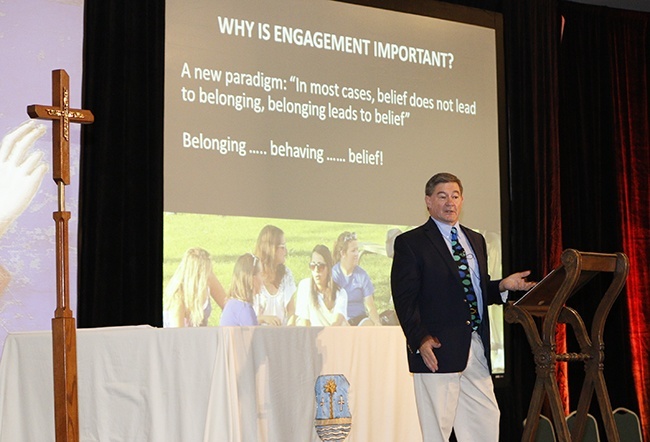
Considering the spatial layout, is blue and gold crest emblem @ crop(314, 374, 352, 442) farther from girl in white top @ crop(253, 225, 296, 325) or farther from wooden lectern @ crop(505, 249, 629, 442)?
girl in white top @ crop(253, 225, 296, 325)

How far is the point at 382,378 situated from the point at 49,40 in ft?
9.80

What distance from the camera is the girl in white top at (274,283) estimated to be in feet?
18.2

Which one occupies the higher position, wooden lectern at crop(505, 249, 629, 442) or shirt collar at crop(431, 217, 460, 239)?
shirt collar at crop(431, 217, 460, 239)

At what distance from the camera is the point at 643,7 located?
7859mm

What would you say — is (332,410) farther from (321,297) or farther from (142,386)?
(321,297)

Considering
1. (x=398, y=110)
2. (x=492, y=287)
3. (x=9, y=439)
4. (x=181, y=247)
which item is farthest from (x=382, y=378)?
(x=398, y=110)

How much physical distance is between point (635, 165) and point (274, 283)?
3.62 metres

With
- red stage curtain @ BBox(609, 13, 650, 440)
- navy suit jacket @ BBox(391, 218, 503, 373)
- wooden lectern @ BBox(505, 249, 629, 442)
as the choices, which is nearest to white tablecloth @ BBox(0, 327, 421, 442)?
navy suit jacket @ BBox(391, 218, 503, 373)

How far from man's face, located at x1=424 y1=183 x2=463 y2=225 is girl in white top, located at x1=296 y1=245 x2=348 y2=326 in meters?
1.89

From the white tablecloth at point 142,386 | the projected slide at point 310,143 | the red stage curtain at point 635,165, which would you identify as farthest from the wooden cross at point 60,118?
the red stage curtain at point 635,165

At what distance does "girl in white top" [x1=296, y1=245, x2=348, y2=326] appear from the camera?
568cm

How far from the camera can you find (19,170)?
518cm

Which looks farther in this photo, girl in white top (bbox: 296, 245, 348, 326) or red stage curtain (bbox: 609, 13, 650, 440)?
red stage curtain (bbox: 609, 13, 650, 440)

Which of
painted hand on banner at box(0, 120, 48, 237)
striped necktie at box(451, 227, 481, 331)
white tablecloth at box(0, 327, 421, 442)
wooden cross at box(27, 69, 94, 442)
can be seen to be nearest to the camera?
wooden cross at box(27, 69, 94, 442)
